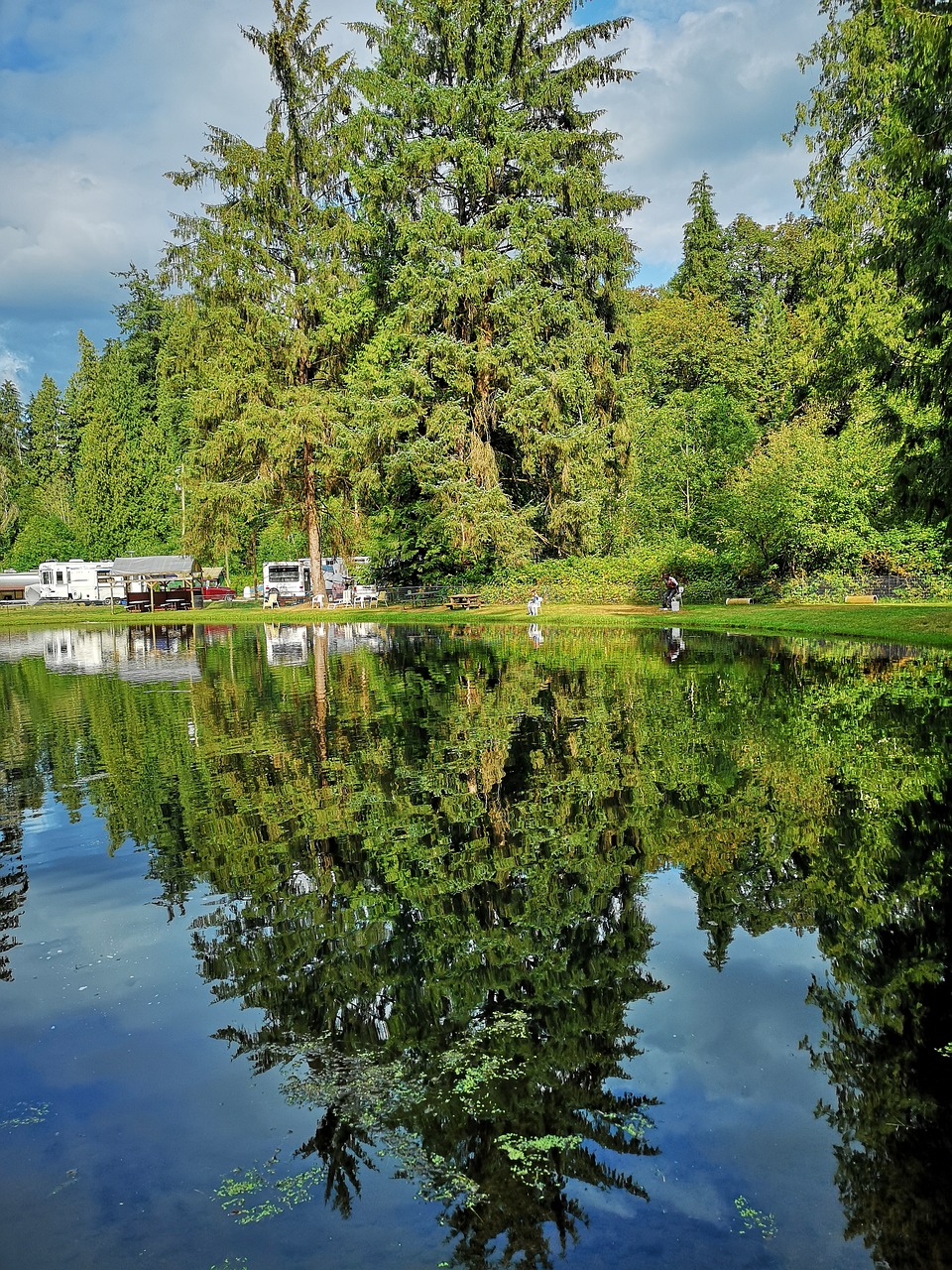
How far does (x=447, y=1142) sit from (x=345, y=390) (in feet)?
159

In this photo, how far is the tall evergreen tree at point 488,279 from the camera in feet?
142

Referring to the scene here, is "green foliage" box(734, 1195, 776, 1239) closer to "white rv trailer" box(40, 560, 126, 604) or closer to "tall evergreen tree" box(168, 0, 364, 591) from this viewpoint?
"tall evergreen tree" box(168, 0, 364, 591)

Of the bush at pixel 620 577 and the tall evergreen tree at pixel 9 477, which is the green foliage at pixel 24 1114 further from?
the tall evergreen tree at pixel 9 477

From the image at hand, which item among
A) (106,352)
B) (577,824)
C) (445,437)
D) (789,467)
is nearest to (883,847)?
(577,824)

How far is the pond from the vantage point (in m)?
3.61

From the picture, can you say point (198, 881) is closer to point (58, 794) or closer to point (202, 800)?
point (202, 800)

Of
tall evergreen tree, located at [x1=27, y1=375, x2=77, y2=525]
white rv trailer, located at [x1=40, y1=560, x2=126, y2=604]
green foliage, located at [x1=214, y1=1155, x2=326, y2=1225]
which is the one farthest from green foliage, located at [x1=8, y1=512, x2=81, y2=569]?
green foliage, located at [x1=214, y1=1155, x2=326, y2=1225]

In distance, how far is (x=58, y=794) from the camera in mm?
10828

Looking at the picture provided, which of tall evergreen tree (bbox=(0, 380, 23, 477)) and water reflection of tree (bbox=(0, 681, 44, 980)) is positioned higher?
tall evergreen tree (bbox=(0, 380, 23, 477))

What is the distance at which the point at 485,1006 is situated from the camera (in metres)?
5.20

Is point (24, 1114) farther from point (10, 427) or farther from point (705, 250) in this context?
point (10, 427)

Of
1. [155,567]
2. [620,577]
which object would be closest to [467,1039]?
[620,577]

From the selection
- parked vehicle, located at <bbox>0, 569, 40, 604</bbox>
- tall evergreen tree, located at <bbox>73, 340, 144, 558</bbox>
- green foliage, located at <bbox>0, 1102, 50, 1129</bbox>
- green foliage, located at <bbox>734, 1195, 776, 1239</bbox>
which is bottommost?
green foliage, located at <bbox>734, 1195, 776, 1239</bbox>

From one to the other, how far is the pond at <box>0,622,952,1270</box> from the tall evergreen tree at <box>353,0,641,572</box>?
108 ft
